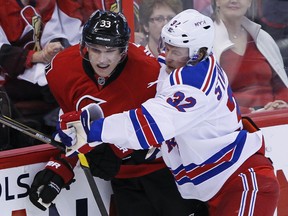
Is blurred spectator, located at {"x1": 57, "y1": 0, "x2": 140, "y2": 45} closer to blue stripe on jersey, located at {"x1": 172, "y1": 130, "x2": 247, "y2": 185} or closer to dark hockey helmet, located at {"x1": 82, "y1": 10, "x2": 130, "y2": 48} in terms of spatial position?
dark hockey helmet, located at {"x1": 82, "y1": 10, "x2": 130, "y2": 48}

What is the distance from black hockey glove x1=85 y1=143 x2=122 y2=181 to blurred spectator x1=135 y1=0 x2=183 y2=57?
0.74 m

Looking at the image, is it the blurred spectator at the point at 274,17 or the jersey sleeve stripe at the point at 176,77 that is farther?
the blurred spectator at the point at 274,17

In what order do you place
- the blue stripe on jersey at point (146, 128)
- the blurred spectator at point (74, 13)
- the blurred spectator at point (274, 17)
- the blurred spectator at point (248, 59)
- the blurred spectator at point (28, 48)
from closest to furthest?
the blue stripe on jersey at point (146, 128), the blurred spectator at point (28, 48), the blurred spectator at point (74, 13), the blurred spectator at point (248, 59), the blurred spectator at point (274, 17)

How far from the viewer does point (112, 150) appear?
2830 millimetres

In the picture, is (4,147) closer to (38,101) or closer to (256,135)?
(38,101)

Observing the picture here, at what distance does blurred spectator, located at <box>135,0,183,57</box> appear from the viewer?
11.3ft

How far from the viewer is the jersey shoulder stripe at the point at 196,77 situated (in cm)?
254

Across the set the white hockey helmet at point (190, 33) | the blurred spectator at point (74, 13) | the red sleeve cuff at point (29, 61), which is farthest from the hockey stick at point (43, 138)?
the blurred spectator at point (74, 13)

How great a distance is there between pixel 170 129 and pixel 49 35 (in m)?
0.88

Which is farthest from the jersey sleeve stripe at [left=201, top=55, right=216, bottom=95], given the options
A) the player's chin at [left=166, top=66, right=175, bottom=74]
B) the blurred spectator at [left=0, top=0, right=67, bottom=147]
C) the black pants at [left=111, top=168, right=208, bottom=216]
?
the blurred spectator at [left=0, top=0, right=67, bottom=147]

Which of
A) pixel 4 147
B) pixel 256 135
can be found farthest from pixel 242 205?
pixel 4 147

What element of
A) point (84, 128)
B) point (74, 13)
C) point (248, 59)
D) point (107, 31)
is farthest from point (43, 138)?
point (248, 59)

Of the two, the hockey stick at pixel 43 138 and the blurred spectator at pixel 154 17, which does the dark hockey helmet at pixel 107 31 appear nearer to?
the hockey stick at pixel 43 138

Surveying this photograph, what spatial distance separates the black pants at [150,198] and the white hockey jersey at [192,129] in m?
0.10
